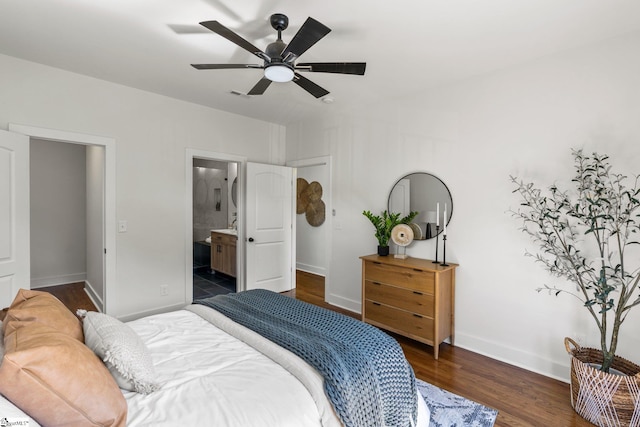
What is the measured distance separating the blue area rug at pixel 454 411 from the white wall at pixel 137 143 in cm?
302

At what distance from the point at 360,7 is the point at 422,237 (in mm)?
2222

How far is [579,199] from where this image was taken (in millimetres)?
2354

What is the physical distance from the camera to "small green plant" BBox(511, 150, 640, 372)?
2137 millimetres

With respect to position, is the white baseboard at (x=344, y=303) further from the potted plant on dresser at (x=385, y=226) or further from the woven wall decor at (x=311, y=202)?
the woven wall decor at (x=311, y=202)

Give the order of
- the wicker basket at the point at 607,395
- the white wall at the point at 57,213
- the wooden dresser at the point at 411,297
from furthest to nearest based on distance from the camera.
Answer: the white wall at the point at 57,213
the wooden dresser at the point at 411,297
the wicker basket at the point at 607,395

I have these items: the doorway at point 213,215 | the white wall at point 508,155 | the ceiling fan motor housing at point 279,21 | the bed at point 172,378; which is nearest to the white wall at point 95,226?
the doorway at point 213,215

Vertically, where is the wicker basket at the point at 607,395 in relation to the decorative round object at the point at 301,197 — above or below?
below

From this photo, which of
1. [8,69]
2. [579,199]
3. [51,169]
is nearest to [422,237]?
[579,199]

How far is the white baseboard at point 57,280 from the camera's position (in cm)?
482

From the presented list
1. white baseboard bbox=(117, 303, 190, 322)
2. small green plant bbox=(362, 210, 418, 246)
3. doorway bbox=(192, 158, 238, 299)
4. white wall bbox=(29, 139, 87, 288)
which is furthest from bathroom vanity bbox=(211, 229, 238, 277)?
small green plant bbox=(362, 210, 418, 246)

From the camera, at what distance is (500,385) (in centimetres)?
245

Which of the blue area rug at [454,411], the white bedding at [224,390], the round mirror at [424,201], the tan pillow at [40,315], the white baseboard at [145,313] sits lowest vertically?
the blue area rug at [454,411]

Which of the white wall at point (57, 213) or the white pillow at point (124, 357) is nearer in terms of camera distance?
the white pillow at point (124, 357)

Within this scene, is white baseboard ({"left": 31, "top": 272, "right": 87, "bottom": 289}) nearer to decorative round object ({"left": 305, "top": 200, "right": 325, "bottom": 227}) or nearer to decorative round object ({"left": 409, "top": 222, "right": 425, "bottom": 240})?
decorative round object ({"left": 305, "top": 200, "right": 325, "bottom": 227})
